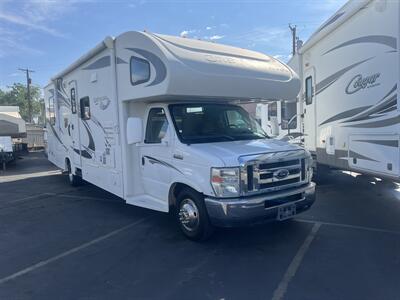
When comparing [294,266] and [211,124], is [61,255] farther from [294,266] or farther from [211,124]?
[294,266]

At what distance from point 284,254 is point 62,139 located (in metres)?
8.29

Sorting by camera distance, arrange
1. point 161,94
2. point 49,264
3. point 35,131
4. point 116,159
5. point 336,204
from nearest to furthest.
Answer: point 49,264
point 161,94
point 116,159
point 336,204
point 35,131

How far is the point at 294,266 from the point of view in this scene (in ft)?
15.7

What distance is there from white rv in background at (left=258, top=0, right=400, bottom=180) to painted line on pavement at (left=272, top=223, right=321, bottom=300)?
58.5 inches

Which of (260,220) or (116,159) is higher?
(116,159)

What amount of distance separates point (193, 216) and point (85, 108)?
176 inches

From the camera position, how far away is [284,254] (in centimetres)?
520

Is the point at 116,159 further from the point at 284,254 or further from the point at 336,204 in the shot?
the point at 336,204

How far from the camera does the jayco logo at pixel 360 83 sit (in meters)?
6.13

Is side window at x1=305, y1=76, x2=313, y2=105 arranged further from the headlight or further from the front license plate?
the headlight

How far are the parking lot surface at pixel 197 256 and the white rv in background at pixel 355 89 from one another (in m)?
1.21

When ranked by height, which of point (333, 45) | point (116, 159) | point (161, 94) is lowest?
point (116, 159)

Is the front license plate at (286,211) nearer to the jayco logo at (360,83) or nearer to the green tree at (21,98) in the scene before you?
the jayco logo at (360,83)

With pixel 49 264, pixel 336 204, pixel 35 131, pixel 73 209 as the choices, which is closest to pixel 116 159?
pixel 73 209
